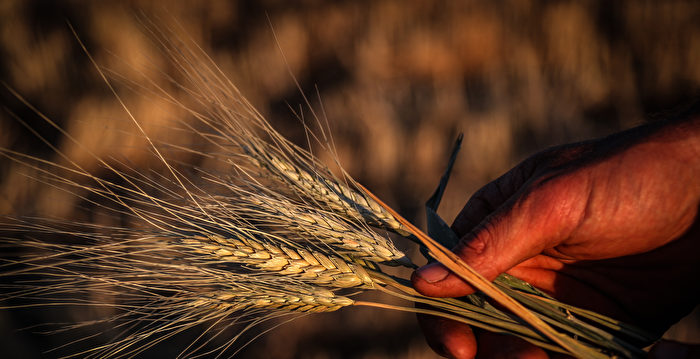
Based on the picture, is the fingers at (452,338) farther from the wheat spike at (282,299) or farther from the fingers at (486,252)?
the wheat spike at (282,299)

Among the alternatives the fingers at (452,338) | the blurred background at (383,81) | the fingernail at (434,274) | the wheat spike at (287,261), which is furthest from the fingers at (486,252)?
the blurred background at (383,81)

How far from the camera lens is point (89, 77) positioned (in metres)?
1.44

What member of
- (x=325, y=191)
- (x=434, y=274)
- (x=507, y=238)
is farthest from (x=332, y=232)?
(x=507, y=238)

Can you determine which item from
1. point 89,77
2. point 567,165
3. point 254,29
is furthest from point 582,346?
point 89,77

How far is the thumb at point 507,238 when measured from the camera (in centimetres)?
76

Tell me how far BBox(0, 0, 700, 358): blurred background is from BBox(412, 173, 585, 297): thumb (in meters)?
0.76

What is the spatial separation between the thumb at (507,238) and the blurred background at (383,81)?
76 centimetres

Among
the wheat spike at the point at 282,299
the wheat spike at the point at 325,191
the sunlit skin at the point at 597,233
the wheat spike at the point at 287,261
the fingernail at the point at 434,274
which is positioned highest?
the sunlit skin at the point at 597,233

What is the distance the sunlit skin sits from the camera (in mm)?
789

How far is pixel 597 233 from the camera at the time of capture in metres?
0.89

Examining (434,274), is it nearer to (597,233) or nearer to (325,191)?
(325,191)

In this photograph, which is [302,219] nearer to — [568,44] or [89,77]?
[89,77]

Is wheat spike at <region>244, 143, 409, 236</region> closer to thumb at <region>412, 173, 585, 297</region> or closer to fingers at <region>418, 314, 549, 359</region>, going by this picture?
thumb at <region>412, 173, 585, 297</region>

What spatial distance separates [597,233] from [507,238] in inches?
11.1
